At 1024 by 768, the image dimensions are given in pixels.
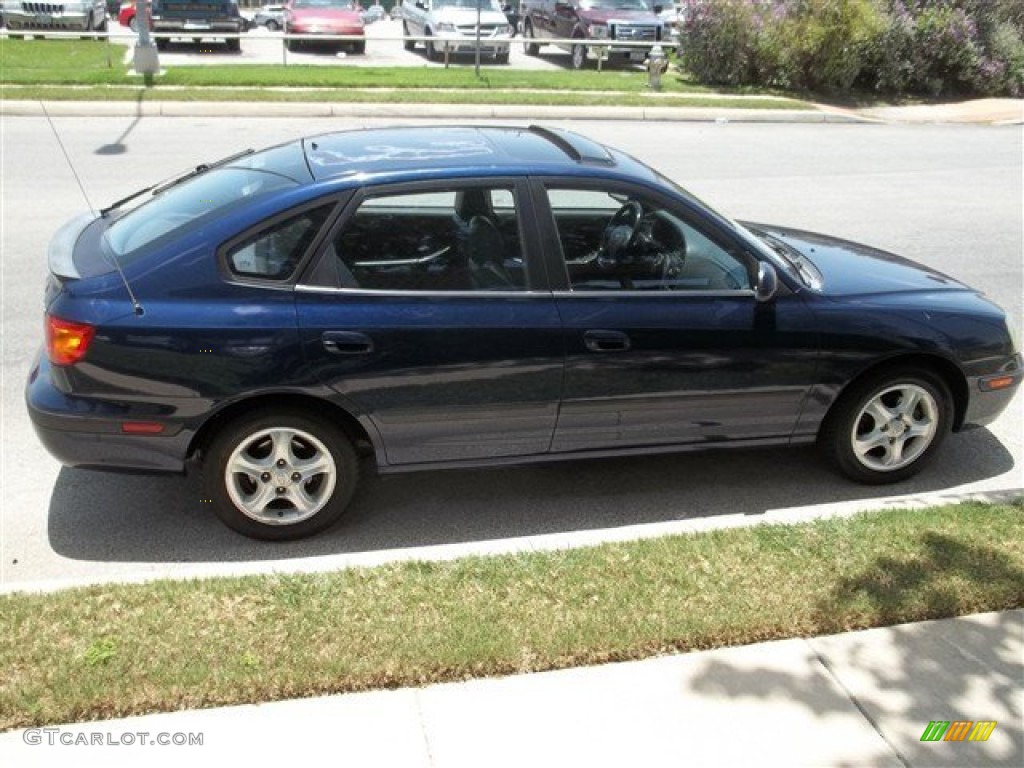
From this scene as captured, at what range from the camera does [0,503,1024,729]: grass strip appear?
3.37 m

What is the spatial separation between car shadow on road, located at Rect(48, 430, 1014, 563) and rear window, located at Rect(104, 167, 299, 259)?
105 cm

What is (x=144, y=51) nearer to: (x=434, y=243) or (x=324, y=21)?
(x=324, y=21)

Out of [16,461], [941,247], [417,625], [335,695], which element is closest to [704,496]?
[417,625]

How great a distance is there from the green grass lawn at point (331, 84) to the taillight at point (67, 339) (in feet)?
40.5

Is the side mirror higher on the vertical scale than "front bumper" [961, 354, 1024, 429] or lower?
higher

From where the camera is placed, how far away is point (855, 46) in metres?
20.4

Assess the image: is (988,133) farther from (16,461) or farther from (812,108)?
(16,461)

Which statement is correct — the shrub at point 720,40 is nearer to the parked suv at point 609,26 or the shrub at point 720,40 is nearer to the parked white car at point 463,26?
the parked suv at point 609,26

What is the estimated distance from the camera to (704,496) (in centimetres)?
502

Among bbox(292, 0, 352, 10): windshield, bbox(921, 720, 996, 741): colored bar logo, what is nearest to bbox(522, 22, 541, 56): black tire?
bbox(292, 0, 352, 10): windshield

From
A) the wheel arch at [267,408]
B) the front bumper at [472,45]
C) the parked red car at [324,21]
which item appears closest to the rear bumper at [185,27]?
the parked red car at [324,21]

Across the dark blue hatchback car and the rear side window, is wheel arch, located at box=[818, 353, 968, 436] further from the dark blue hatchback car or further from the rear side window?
the rear side window

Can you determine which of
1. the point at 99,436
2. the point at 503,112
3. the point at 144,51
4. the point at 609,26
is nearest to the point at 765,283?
the point at 99,436

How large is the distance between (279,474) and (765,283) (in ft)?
7.37
